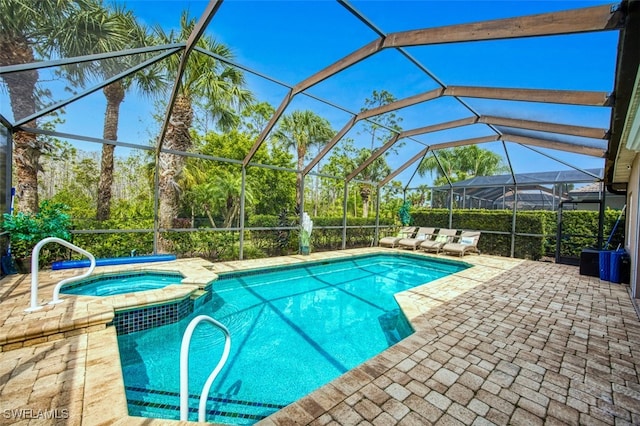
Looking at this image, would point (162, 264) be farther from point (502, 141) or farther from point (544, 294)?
point (502, 141)

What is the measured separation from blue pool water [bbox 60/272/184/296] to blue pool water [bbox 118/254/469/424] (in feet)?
4.03

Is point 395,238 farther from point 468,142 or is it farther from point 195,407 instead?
point 195,407

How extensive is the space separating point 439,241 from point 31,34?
12722 mm

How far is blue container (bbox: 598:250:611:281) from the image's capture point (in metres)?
7.11

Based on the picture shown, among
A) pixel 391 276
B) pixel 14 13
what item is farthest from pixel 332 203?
pixel 14 13

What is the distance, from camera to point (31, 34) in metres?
4.75

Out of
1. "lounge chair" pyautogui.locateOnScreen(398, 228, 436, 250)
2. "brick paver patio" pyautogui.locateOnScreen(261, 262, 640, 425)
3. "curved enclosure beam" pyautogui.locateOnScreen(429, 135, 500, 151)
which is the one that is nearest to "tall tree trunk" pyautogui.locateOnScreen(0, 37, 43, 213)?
"brick paver patio" pyautogui.locateOnScreen(261, 262, 640, 425)

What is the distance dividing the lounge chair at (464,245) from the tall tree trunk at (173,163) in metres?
9.66

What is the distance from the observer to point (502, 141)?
884 cm

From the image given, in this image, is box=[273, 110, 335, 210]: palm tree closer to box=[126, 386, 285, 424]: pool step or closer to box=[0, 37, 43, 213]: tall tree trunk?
box=[0, 37, 43, 213]: tall tree trunk

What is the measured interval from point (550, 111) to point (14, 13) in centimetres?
993

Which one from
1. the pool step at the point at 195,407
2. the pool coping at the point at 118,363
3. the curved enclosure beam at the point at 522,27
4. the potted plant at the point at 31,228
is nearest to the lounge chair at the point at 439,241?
the pool coping at the point at 118,363

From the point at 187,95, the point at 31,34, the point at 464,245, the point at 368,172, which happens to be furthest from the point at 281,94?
the point at 368,172

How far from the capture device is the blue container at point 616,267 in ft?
22.5
